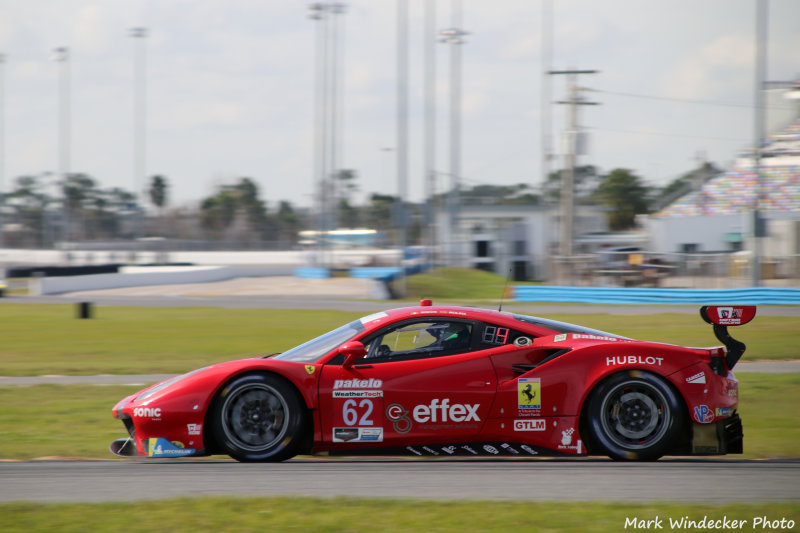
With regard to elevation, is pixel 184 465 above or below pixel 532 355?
below

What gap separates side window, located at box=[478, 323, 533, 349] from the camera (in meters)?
5.95

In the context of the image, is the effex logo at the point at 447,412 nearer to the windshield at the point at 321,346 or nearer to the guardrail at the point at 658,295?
the windshield at the point at 321,346

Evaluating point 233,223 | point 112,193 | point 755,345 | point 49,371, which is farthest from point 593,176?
point 112,193

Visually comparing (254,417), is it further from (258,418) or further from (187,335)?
(187,335)

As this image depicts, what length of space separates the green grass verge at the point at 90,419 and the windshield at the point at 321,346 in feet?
5.73

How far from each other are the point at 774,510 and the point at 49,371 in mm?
10564

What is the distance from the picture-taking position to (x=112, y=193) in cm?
9044

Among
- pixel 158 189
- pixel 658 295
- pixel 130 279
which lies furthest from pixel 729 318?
pixel 158 189

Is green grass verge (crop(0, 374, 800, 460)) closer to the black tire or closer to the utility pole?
the black tire

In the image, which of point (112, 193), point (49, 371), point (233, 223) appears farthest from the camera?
point (112, 193)

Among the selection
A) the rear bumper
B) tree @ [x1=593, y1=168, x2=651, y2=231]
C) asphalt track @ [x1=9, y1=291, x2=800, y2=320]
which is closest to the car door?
the rear bumper

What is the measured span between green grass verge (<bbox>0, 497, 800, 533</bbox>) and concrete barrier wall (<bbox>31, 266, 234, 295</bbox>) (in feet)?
106

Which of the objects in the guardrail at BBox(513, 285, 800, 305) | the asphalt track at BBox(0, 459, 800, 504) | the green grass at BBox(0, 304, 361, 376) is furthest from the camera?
the guardrail at BBox(513, 285, 800, 305)

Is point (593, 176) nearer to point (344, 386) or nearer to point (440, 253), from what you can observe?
point (440, 253)
